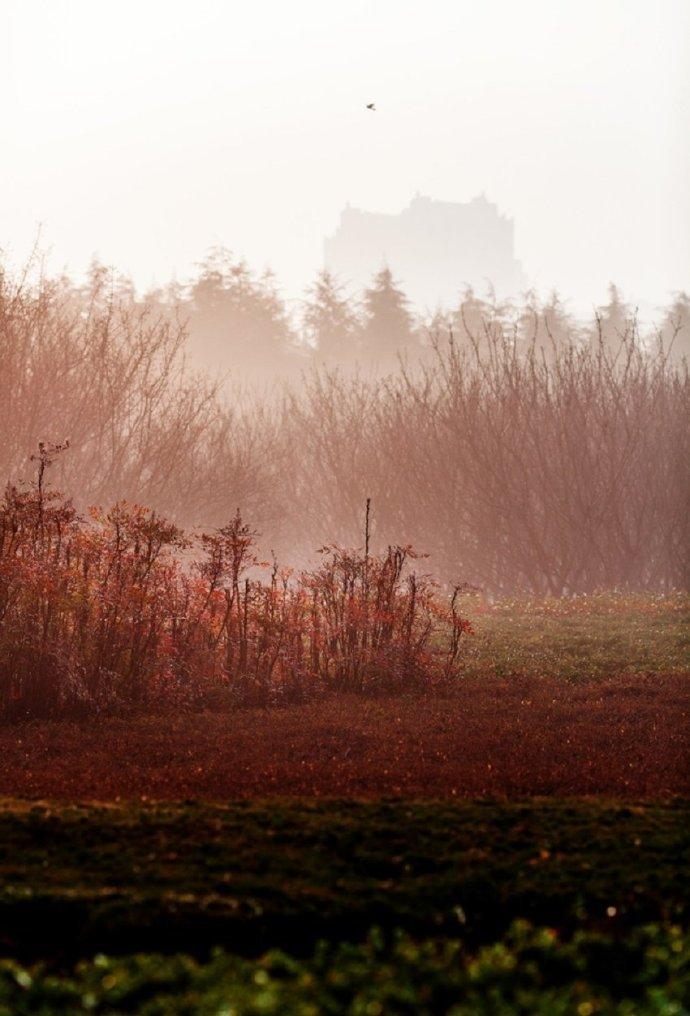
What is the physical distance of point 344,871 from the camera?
395cm

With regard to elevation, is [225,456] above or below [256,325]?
below

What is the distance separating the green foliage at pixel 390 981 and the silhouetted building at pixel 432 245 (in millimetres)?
96761

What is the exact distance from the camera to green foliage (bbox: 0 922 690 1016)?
2.99m

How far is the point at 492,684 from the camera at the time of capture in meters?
9.19

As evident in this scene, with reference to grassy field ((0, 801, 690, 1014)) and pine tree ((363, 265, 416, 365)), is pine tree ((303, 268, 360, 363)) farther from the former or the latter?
grassy field ((0, 801, 690, 1014))

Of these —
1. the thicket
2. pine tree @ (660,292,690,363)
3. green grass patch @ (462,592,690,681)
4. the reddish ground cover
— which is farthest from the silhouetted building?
the reddish ground cover

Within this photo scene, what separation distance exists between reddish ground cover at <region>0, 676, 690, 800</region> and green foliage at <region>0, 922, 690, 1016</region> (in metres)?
1.79

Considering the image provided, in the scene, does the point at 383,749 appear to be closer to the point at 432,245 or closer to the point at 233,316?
the point at 233,316

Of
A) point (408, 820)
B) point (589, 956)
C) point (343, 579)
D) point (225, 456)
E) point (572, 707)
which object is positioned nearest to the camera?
point (589, 956)

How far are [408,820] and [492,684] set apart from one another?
4720 millimetres

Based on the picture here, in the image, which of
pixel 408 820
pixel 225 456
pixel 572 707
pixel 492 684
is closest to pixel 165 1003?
pixel 408 820

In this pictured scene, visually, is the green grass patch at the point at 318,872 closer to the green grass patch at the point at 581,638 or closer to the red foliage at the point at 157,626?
the red foliage at the point at 157,626

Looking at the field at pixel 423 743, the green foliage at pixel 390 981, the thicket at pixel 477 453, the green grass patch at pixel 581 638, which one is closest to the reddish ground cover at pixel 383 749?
the field at pixel 423 743

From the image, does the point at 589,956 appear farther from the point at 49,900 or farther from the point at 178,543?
the point at 178,543
